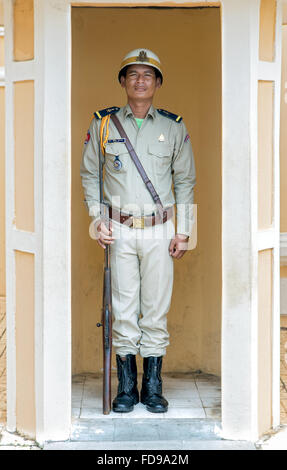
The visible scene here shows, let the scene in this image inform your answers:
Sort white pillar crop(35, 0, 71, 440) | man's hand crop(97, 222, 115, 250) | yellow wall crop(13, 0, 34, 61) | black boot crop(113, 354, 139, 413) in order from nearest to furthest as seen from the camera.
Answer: white pillar crop(35, 0, 71, 440)
yellow wall crop(13, 0, 34, 61)
man's hand crop(97, 222, 115, 250)
black boot crop(113, 354, 139, 413)

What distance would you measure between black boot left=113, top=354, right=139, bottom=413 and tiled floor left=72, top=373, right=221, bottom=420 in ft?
0.20

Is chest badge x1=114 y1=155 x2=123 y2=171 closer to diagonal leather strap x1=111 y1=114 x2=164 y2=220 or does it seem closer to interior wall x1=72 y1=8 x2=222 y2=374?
diagonal leather strap x1=111 y1=114 x2=164 y2=220

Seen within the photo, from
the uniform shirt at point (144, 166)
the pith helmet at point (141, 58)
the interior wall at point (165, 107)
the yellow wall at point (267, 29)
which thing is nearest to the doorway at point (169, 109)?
the interior wall at point (165, 107)

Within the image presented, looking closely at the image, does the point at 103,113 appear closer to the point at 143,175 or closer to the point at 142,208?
the point at 143,175

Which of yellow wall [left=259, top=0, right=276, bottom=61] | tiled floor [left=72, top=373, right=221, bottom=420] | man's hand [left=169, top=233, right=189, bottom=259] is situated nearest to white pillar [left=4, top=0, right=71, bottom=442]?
tiled floor [left=72, top=373, right=221, bottom=420]

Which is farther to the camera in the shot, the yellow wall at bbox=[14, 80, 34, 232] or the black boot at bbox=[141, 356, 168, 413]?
the black boot at bbox=[141, 356, 168, 413]

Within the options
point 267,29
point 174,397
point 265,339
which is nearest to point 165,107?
point 267,29

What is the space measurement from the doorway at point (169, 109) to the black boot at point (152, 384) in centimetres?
71

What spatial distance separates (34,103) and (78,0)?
60 cm

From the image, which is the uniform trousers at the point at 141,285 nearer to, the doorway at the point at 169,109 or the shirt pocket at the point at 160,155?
the shirt pocket at the point at 160,155

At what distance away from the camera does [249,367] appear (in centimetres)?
472

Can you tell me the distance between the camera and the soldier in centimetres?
505

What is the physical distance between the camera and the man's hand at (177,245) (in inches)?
201

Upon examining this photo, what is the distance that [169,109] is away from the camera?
19.4 ft
